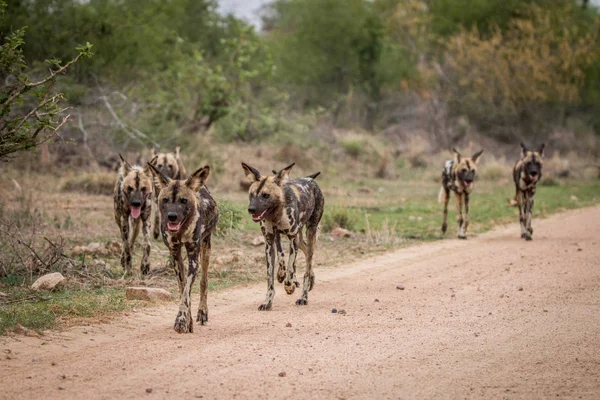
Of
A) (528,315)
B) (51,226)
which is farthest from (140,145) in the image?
(528,315)

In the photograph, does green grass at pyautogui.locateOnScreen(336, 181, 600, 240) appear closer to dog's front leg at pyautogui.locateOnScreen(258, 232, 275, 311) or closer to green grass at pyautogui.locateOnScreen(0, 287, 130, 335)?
dog's front leg at pyautogui.locateOnScreen(258, 232, 275, 311)

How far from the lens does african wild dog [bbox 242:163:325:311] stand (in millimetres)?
8031

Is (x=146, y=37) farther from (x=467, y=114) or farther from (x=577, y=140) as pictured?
(x=577, y=140)

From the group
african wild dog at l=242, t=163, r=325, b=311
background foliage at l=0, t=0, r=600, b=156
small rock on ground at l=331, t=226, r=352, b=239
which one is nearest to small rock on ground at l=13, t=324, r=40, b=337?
african wild dog at l=242, t=163, r=325, b=311

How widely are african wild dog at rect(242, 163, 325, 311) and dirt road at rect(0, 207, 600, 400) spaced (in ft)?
0.94

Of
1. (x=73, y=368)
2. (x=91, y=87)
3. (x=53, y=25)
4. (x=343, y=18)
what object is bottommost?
(x=73, y=368)

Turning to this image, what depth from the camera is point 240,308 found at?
827 centimetres

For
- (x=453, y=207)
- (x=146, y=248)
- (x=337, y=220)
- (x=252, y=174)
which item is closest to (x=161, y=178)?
(x=252, y=174)

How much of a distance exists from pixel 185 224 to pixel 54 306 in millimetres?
1626

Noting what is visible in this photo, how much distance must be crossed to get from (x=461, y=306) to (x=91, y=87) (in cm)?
1495

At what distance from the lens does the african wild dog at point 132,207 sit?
10047 mm

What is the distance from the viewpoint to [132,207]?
33.0 feet

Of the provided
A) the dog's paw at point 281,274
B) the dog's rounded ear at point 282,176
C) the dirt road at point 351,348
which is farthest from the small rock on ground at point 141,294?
the dog's rounded ear at point 282,176

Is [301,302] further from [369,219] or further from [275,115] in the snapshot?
[275,115]
